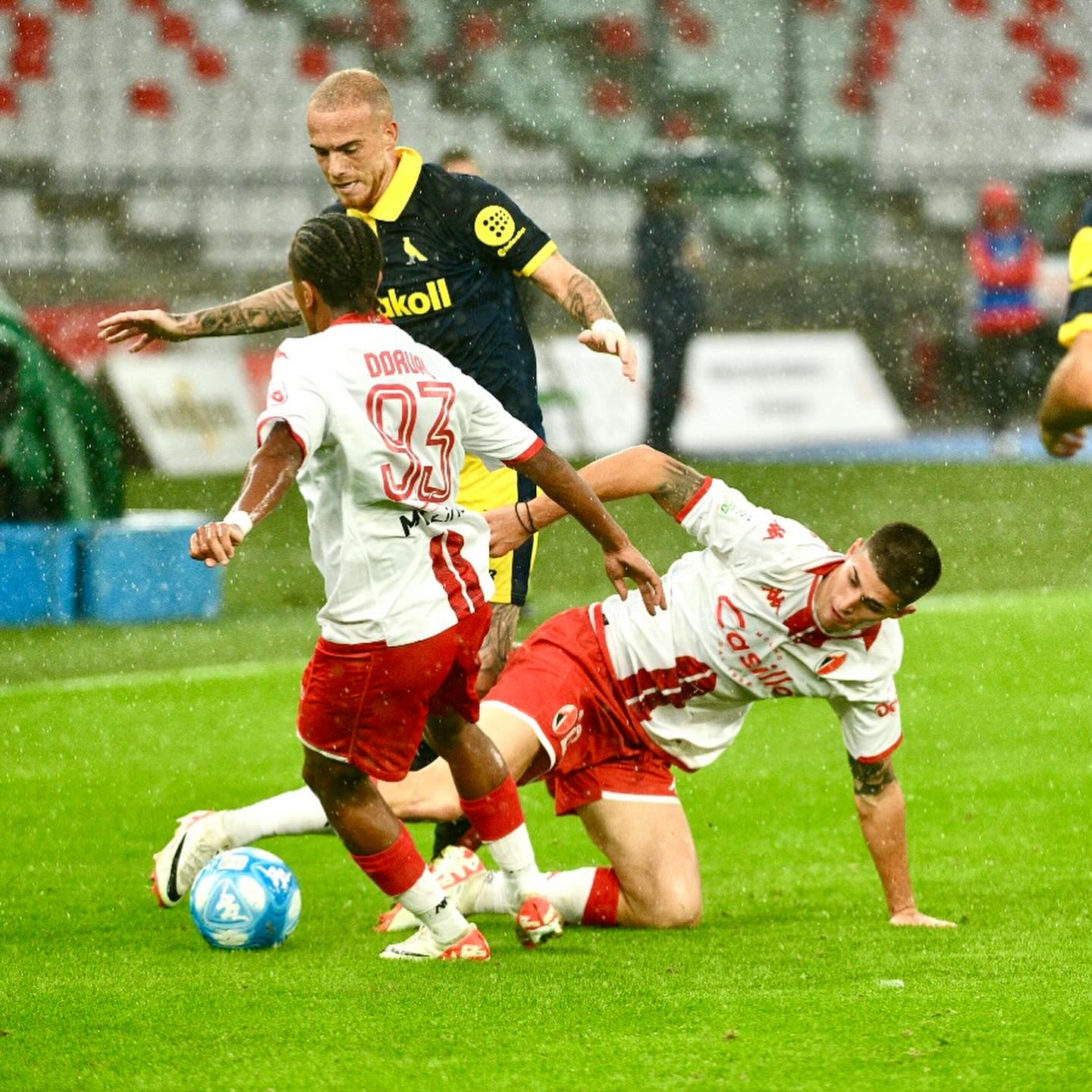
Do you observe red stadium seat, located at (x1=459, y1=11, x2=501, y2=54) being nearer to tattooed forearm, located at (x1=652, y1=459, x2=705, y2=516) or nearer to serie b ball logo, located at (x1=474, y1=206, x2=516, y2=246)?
serie b ball logo, located at (x1=474, y1=206, x2=516, y2=246)

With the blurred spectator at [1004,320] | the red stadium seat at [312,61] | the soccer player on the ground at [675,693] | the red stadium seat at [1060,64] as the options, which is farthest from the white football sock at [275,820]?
the red stadium seat at [1060,64]

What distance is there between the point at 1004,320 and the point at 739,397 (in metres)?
3.18

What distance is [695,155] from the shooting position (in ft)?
59.6

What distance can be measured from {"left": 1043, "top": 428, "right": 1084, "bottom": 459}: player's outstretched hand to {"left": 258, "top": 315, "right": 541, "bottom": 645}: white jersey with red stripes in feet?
3.50

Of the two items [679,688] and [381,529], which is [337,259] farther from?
[679,688]

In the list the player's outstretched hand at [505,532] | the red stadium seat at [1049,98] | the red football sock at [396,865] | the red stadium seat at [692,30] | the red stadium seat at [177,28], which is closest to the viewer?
the red football sock at [396,865]

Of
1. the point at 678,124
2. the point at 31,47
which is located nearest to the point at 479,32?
the point at 678,124

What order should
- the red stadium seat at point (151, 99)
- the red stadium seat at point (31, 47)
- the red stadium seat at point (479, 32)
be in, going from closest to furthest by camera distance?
the red stadium seat at point (31, 47) < the red stadium seat at point (151, 99) < the red stadium seat at point (479, 32)

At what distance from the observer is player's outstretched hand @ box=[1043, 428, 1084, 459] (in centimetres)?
344

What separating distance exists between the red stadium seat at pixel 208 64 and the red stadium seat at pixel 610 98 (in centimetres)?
355

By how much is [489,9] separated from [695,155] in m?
3.10

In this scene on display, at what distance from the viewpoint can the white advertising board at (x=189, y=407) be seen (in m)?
13.6

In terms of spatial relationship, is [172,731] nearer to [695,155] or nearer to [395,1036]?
[395,1036]

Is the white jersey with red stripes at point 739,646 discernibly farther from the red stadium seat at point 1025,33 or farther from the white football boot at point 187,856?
the red stadium seat at point 1025,33
